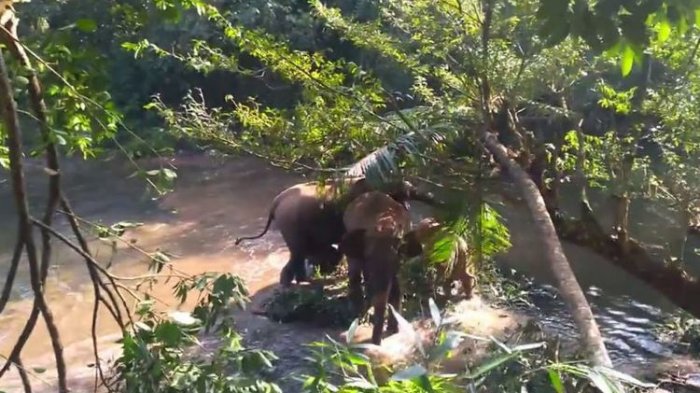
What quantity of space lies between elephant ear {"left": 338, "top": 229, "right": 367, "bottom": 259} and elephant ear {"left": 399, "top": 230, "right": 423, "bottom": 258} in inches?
16.6

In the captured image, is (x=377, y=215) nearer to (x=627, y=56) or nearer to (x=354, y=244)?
(x=354, y=244)

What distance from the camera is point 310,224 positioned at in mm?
6336

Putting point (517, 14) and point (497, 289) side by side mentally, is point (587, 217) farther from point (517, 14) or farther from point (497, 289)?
point (497, 289)

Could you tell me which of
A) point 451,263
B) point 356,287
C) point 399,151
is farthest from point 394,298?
point 399,151

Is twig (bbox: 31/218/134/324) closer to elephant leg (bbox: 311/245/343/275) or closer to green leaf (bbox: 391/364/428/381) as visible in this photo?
green leaf (bbox: 391/364/428/381)

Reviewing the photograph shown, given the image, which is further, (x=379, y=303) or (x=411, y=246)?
(x=411, y=246)

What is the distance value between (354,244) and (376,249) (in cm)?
25

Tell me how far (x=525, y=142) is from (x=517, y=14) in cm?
77

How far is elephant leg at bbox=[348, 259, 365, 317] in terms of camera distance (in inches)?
231

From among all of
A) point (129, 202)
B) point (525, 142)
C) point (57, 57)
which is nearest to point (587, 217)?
point (525, 142)

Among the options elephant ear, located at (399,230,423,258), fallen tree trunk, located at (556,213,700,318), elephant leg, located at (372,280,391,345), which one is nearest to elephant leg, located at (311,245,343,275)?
elephant ear, located at (399,230,423,258)

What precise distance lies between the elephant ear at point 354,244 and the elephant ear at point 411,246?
0.42 metres

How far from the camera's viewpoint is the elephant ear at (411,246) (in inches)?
242

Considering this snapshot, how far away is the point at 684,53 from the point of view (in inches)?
175
